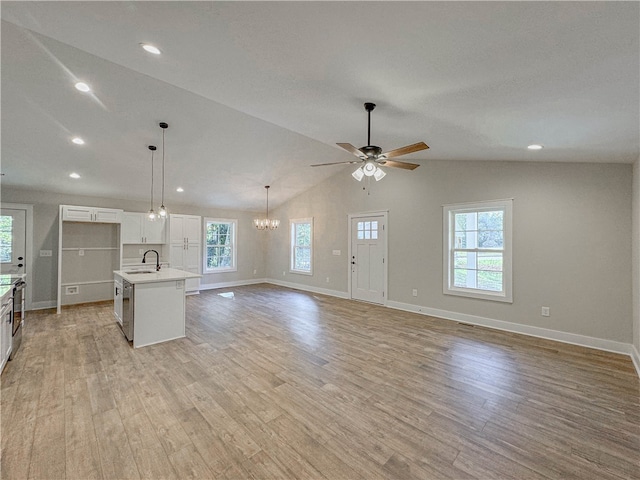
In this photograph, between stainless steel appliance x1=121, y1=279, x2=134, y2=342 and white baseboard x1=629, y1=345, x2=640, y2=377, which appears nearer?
white baseboard x1=629, y1=345, x2=640, y2=377

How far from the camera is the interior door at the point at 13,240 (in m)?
5.39

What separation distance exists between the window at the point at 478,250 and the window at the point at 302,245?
3772 mm

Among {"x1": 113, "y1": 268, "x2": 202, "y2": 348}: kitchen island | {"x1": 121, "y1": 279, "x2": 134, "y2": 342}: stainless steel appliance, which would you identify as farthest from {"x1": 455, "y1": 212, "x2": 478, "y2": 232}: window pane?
{"x1": 121, "y1": 279, "x2": 134, "y2": 342}: stainless steel appliance

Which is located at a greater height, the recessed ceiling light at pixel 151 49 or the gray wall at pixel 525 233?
the recessed ceiling light at pixel 151 49

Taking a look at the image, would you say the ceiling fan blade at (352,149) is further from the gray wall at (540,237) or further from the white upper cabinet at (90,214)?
the white upper cabinet at (90,214)

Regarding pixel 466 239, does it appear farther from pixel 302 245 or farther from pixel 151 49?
pixel 151 49

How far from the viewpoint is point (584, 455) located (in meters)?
1.88

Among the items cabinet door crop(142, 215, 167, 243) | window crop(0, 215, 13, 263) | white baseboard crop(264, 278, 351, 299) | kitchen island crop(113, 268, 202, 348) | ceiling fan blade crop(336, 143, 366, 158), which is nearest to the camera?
ceiling fan blade crop(336, 143, 366, 158)

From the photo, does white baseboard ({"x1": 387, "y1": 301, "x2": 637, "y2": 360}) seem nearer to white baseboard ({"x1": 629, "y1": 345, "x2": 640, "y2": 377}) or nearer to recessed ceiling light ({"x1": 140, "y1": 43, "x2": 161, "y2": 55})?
white baseboard ({"x1": 629, "y1": 345, "x2": 640, "y2": 377})

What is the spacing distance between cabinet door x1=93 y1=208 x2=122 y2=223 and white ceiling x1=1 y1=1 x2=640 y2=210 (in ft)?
4.13

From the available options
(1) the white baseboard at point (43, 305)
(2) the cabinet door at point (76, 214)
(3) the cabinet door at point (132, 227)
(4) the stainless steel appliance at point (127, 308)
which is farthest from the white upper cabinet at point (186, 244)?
(4) the stainless steel appliance at point (127, 308)

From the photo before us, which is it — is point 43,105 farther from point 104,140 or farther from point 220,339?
point 220,339

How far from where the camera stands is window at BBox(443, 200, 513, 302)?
4.48m

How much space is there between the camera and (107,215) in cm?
612
